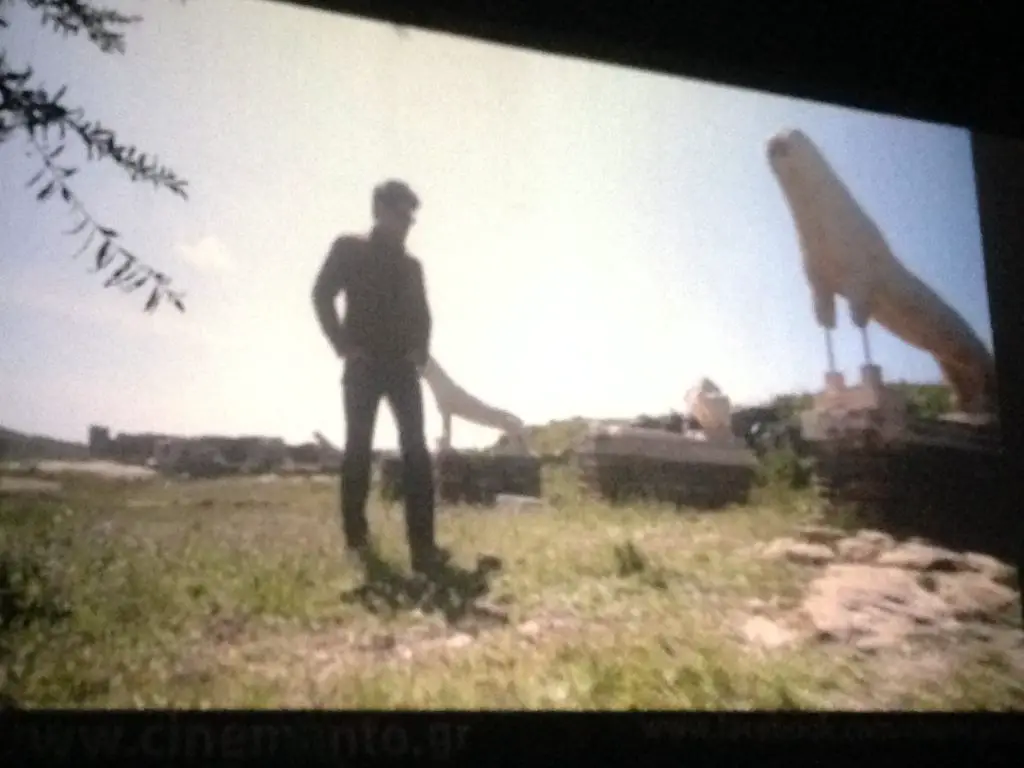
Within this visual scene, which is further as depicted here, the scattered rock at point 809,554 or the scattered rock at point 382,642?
the scattered rock at point 809,554

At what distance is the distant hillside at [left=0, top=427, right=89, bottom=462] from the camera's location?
149 centimetres

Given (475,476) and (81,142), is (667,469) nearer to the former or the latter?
(475,476)

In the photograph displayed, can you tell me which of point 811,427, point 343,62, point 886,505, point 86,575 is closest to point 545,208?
point 343,62

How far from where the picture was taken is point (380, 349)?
5.73ft

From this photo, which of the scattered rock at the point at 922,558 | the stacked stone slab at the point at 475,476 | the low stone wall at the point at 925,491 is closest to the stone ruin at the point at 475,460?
the stacked stone slab at the point at 475,476

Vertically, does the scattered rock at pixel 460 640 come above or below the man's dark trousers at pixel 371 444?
below

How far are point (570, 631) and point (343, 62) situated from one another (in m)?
1.02

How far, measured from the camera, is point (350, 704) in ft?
5.02

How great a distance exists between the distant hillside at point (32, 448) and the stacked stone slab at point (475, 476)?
1.52 feet

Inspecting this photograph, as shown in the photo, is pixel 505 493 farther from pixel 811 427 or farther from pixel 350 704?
pixel 811 427

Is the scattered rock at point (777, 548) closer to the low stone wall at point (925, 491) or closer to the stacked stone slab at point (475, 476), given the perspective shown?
the low stone wall at point (925, 491)

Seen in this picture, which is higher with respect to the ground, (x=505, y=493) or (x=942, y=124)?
(x=942, y=124)

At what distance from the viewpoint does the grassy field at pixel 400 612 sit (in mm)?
1468

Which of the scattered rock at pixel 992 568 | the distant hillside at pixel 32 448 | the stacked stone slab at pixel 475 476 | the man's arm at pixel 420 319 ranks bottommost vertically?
the scattered rock at pixel 992 568
